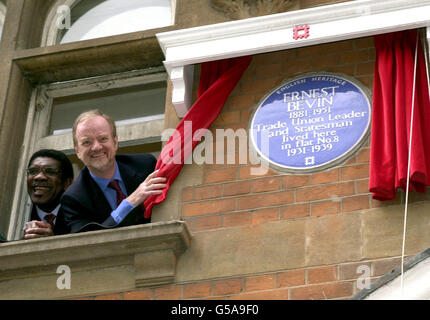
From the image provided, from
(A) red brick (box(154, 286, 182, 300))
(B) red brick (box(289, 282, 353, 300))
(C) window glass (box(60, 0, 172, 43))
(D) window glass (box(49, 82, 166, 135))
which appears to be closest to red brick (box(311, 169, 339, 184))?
(B) red brick (box(289, 282, 353, 300))

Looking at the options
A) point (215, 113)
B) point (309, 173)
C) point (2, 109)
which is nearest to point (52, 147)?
point (2, 109)

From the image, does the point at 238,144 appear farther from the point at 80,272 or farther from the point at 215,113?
the point at 80,272

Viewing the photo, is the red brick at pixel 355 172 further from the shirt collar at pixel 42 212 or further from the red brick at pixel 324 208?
the shirt collar at pixel 42 212

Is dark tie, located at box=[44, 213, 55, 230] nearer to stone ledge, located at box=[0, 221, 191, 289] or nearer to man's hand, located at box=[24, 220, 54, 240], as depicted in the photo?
man's hand, located at box=[24, 220, 54, 240]

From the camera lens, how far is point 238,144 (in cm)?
810

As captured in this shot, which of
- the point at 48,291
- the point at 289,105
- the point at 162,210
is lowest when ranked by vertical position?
the point at 48,291

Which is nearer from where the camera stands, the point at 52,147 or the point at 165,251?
the point at 165,251

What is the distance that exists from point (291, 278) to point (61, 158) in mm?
2385

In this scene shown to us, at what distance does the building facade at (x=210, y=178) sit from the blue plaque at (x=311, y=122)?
7cm

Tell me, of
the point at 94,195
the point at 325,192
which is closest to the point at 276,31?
the point at 325,192

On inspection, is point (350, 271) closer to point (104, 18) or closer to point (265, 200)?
point (265, 200)

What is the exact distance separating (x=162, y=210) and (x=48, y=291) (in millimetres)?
876

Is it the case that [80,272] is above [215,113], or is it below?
below

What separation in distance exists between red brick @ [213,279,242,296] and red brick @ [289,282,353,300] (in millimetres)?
341
